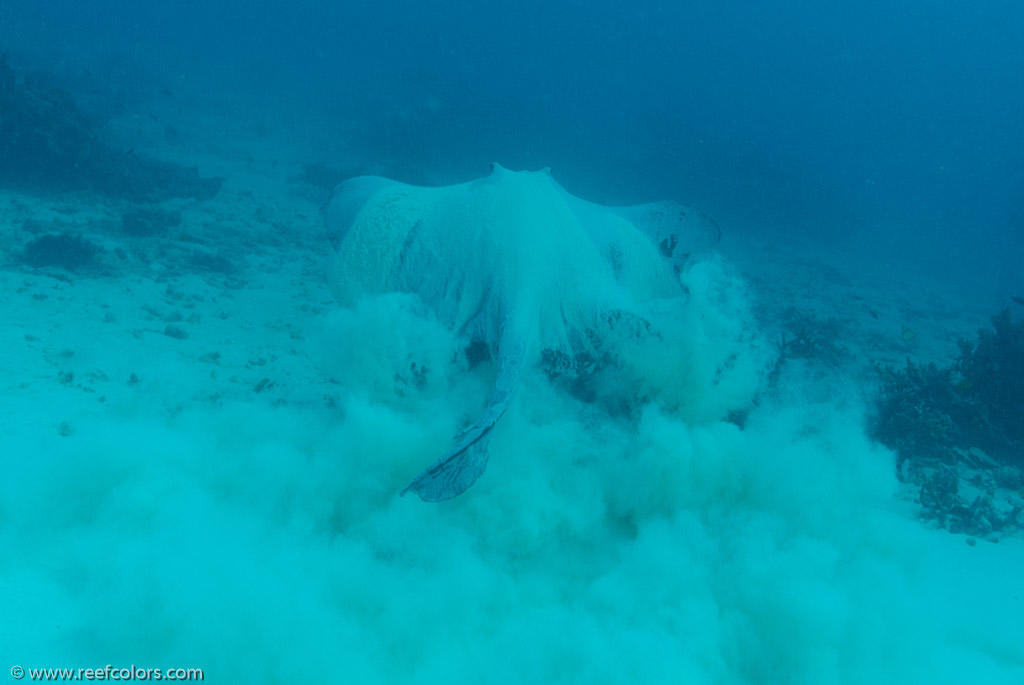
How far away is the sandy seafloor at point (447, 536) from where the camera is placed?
2.80 metres

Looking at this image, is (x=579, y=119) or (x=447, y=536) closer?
(x=447, y=536)

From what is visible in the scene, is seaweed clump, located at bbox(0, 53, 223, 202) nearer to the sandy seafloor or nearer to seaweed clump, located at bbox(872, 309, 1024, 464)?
the sandy seafloor

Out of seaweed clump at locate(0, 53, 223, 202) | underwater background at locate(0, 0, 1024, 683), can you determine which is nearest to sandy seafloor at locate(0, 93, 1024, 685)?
underwater background at locate(0, 0, 1024, 683)

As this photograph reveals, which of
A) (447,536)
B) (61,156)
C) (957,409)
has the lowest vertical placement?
(447,536)

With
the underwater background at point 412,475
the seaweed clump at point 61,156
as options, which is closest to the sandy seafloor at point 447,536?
the underwater background at point 412,475

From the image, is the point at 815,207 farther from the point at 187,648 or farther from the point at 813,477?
the point at 187,648

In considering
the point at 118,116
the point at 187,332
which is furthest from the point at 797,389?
the point at 118,116

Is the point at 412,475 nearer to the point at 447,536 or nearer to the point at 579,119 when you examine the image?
the point at 447,536

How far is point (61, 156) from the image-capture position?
1129 centimetres

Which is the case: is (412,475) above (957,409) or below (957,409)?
below

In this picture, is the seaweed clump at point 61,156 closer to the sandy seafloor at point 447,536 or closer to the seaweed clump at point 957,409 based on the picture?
the sandy seafloor at point 447,536

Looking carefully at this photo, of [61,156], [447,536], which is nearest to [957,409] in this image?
[447,536]

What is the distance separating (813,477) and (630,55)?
83181mm

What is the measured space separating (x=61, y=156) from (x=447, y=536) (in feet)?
43.9
